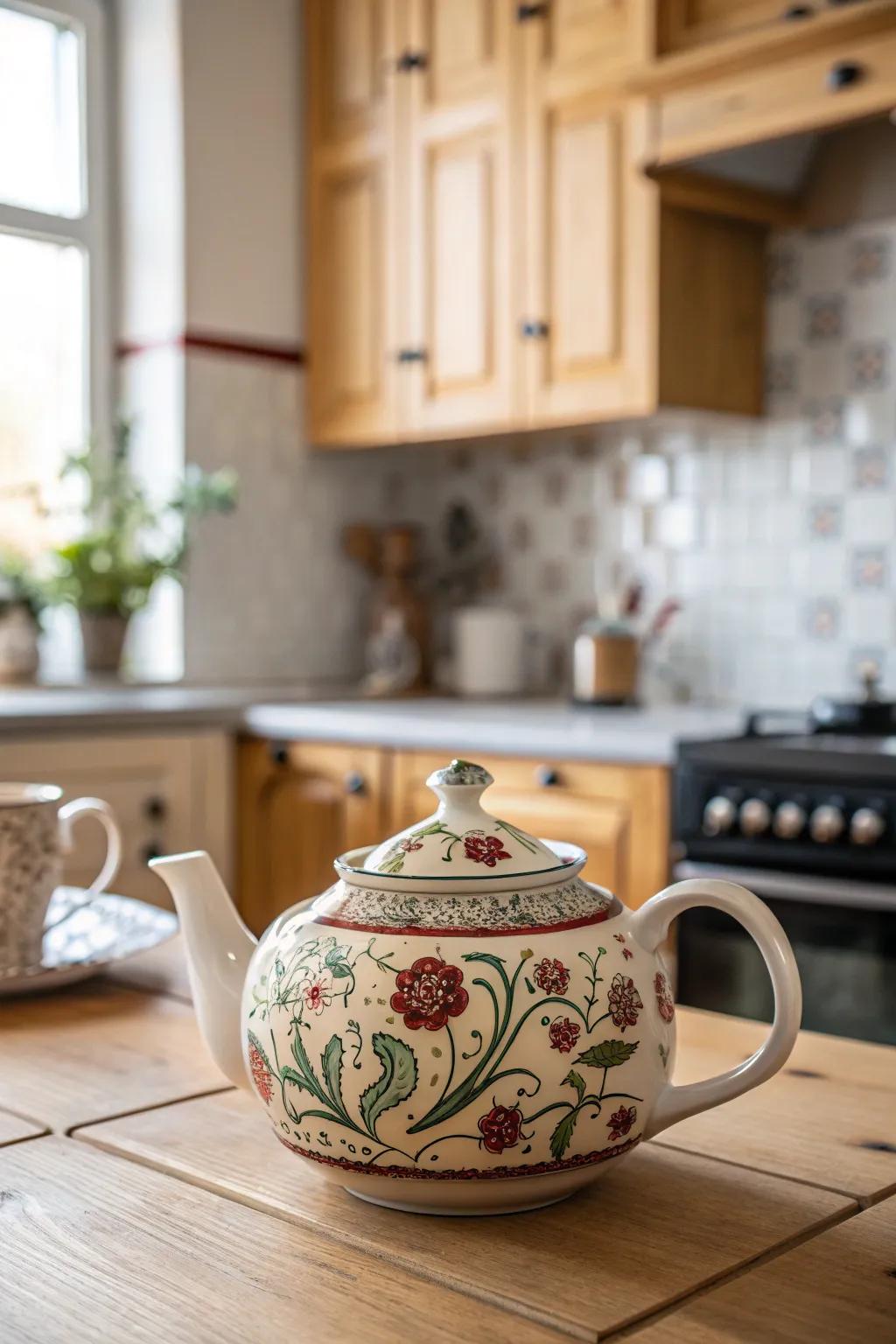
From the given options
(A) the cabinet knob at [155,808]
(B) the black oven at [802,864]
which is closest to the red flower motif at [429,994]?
(B) the black oven at [802,864]

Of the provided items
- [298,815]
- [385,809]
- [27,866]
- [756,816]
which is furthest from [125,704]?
[27,866]

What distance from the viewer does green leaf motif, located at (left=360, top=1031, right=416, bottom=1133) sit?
23.9 inches

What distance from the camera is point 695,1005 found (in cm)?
219

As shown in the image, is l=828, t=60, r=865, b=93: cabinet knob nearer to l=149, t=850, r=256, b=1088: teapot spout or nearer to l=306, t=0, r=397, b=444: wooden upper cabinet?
l=306, t=0, r=397, b=444: wooden upper cabinet

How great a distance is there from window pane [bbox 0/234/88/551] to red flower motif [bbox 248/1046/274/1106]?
282cm

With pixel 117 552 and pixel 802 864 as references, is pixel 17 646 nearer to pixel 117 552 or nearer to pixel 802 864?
pixel 117 552

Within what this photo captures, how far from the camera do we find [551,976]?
624 mm

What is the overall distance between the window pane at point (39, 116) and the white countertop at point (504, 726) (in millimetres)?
1409

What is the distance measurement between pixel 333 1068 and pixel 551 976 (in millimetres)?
97

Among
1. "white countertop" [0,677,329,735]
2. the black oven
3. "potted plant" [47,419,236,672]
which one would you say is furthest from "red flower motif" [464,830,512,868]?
"potted plant" [47,419,236,672]

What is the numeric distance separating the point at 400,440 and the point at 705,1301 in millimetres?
2856

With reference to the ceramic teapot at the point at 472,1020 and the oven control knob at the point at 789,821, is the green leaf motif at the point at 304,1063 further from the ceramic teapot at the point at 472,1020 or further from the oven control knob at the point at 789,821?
the oven control knob at the point at 789,821

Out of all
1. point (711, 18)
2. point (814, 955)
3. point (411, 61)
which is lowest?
point (814, 955)

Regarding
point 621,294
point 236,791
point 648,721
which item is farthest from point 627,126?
point 236,791
